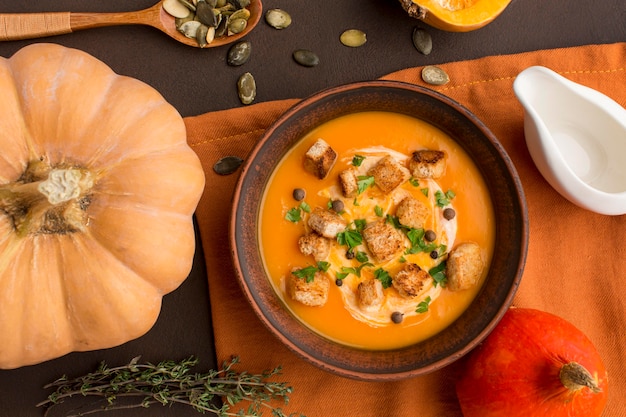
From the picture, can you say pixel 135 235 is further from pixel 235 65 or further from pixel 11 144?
pixel 235 65

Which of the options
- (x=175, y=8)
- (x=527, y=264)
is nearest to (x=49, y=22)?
(x=175, y=8)

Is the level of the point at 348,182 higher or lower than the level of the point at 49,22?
lower

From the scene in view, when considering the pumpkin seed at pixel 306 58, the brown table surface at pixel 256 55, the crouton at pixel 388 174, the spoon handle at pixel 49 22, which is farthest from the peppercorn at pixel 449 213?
the spoon handle at pixel 49 22

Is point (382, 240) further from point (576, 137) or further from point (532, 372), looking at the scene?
point (576, 137)

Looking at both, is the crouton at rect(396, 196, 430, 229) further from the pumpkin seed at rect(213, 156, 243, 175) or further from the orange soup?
the pumpkin seed at rect(213, 156, 243, 175)

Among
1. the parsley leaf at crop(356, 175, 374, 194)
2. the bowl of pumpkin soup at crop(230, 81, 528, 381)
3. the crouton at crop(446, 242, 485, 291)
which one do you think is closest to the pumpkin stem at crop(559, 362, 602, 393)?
the bowl of pumpkin soup at crop(230, 81, 528, 381)

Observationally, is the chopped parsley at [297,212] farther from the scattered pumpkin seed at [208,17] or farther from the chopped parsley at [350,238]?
the scattered pumpkin seed at [208,17]
